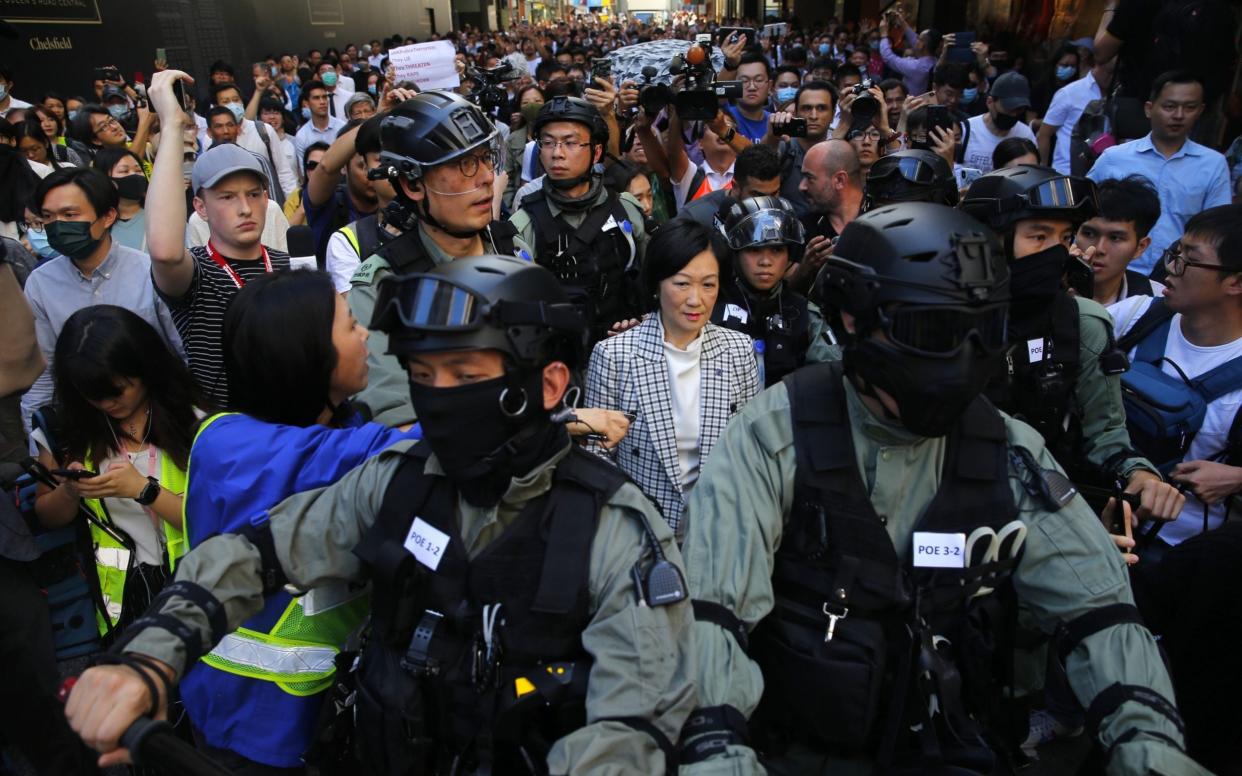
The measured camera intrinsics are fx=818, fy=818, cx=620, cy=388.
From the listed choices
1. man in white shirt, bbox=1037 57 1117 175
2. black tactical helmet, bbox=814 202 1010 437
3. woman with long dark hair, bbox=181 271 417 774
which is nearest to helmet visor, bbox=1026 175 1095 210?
black tactical helmet, bbox=814 202 1010 437

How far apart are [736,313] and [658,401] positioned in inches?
31.8

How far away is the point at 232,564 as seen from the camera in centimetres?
179

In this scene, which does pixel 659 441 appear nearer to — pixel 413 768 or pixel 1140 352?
pixel 413 768

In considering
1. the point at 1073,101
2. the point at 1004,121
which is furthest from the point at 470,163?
the point at 1073,101

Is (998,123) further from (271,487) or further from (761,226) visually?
(271,487)

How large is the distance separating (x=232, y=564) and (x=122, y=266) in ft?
9.06

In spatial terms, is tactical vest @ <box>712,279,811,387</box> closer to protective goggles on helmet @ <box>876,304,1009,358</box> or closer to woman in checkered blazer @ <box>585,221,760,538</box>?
woman in checkered blazer @ <box>585,221,760,538</box>

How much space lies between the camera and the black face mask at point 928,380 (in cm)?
174

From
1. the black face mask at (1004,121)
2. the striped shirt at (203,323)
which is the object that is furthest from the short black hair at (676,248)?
the black face mask at (1004,121)

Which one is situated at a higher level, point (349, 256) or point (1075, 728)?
point (349, 256)

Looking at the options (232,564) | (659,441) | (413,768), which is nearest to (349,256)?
(659,441)

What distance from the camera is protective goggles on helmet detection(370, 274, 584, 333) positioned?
1683 millimetres

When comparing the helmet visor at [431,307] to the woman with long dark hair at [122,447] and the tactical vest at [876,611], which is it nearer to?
the tactical vest at [876,611]

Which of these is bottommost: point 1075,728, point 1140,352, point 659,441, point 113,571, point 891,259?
→ point 1075,728
